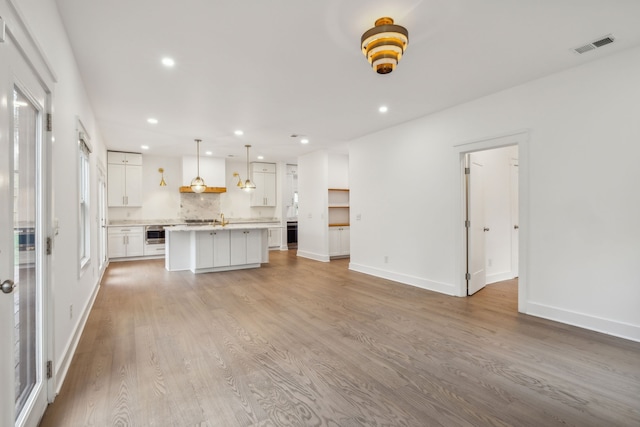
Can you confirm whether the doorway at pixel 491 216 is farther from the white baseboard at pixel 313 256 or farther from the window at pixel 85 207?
the window at pixel 85 207

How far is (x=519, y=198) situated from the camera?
3844mm

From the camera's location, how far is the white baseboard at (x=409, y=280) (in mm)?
4699

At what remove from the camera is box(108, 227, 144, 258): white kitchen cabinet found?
7.74 m

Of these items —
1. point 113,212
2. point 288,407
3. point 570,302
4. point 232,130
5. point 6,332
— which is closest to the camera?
point 6,332

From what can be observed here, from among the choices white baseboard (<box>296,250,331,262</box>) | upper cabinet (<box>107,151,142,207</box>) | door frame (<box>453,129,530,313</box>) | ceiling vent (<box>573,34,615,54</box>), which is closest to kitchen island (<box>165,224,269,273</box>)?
white baseboard (<box>296,250,331,262</box>)

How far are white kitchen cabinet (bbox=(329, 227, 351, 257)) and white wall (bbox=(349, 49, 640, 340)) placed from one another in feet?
10.7

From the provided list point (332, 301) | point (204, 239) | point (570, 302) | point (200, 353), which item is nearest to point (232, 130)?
point (204, 239)

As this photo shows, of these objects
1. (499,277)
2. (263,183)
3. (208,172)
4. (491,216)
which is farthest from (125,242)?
(499,277)

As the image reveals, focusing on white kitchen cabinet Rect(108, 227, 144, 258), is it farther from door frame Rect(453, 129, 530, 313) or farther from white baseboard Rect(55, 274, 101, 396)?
door frame Rect(453, 129, 530, 313)

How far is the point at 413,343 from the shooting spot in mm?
2994

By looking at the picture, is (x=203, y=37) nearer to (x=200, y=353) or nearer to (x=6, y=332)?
(x=6, y=332)

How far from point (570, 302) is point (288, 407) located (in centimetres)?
323

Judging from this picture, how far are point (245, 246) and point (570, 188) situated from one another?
5499mm

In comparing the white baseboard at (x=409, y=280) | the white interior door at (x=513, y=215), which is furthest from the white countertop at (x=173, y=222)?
the white interior door at (x=513, y=215)
